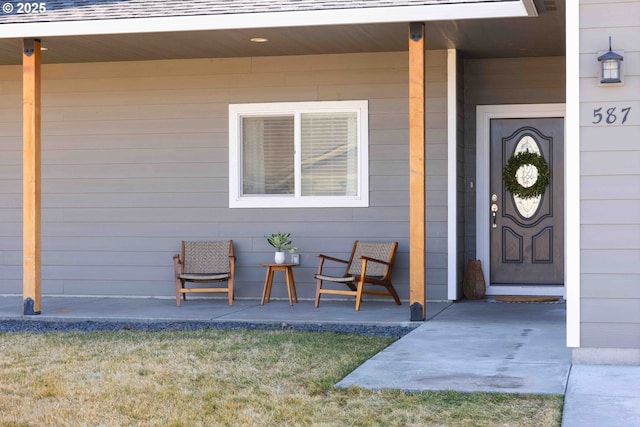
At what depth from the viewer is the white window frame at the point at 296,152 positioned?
9.71 meters

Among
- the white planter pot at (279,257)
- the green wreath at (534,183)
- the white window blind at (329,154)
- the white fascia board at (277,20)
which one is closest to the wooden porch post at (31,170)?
the white fascia board at (277,20)

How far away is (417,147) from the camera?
775cm

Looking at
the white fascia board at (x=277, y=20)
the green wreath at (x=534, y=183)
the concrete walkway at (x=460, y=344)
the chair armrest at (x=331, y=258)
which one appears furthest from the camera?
the green wreath at (x=534, y=183)

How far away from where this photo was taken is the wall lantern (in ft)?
18.9

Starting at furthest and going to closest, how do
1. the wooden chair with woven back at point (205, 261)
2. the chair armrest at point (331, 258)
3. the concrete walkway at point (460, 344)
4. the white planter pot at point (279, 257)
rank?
the wooden chair with woven back at point (205, 261) → the white planter pot at point (279, 257) → the chair armrest at point (331, 258) → the concrete walkway at point (460, 344)

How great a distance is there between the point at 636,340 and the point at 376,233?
411 cm

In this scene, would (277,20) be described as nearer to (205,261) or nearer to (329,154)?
(329,154)

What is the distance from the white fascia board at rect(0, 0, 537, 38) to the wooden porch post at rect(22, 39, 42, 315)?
0.29 meters

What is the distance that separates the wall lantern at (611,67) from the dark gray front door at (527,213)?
13.9 ft

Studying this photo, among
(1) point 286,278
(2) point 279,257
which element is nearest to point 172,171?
(2) point 279,257

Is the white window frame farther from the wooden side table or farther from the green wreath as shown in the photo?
the green wreath

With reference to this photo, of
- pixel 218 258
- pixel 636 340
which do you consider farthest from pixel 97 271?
pixel 636 340

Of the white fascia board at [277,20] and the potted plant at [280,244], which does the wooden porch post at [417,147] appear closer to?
the white fascia board at [277,20]

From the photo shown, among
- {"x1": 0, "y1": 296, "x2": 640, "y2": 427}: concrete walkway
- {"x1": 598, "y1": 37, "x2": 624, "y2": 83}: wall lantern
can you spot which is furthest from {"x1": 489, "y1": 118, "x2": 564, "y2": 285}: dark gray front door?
{"x1": 598, "y1": 37, "x2": 624, "y2": 83}: wall lantern
